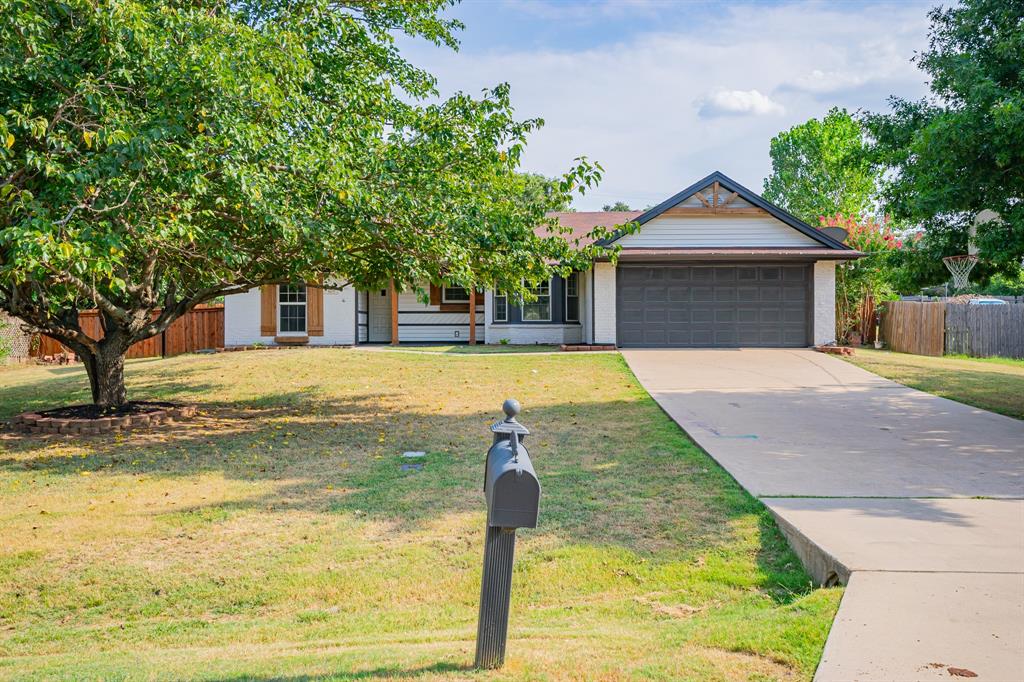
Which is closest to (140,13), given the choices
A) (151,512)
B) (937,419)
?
(151,512)

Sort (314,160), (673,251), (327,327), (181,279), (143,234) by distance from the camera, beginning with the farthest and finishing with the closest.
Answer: (327,327)
(673,251)
(181,279)
(314,160)
(143,234)

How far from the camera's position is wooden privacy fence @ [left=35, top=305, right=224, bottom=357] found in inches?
915

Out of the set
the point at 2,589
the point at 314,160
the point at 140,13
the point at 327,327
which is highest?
the point at 140,13

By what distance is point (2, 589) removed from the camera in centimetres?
575

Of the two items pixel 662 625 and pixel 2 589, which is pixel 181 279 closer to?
pixel 2 589

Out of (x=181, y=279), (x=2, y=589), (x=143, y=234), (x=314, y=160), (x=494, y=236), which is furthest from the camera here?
(x=181, y=279)

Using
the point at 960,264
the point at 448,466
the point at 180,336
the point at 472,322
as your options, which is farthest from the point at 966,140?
the point at 180,336

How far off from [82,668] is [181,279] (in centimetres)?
921

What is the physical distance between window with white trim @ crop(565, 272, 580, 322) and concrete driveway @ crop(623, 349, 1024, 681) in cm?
969

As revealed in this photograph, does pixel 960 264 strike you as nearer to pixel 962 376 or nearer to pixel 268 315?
pixel 962 376

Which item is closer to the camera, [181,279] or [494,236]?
[494,236]

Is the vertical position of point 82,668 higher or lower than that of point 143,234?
lower

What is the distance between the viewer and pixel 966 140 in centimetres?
975

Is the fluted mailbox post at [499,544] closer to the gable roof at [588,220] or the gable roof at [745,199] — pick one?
the gable roof at [745,199]
